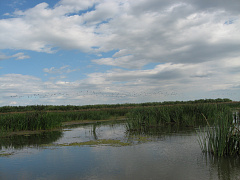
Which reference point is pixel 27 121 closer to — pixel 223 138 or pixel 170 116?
pixel 170 116

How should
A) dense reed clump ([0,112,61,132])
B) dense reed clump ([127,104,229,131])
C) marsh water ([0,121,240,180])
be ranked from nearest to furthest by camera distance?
marsh water ([0,121,240,180])
dense reed clump ([0,112,61,132])
dense reed clump ([127,104,229,131])

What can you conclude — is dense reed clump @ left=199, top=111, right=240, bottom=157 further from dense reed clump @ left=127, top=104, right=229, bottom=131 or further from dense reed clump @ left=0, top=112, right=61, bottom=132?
dense reed clump @ left=0, top=112, right=61, bottom=132

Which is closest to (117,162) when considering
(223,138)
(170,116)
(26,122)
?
(223,138)

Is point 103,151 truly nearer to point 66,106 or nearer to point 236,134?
point 236,134

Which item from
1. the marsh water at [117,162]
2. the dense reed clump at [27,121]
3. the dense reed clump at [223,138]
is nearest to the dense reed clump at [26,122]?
the dense reed clump at [27,121]

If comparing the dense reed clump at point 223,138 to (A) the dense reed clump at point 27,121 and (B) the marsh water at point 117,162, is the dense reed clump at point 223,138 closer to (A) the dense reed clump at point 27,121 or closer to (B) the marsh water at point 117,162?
(B) the marsh water at point 117,162

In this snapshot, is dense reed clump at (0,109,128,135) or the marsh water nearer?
the marsh water

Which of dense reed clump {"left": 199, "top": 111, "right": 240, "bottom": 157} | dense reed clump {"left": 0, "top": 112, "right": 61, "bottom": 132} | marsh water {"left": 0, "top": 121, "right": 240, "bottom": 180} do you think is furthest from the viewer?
dense reed clump {"left": 0, "top": 112, "right": 61, "bottom": 132}

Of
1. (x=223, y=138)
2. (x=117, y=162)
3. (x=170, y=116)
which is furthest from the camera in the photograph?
(x=170, y=116)

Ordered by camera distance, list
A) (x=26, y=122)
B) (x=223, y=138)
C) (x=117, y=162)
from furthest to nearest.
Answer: (x=26, y=122) < (x=117, y=162) < (x=223, y=138)

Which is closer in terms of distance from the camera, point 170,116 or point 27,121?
point 27,121

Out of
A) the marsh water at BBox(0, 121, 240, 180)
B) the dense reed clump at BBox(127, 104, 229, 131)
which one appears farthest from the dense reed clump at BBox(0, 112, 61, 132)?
the dense reed clump at BBox(127, 104, 229, 131)

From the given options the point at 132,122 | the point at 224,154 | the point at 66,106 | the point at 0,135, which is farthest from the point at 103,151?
the point at 66,106

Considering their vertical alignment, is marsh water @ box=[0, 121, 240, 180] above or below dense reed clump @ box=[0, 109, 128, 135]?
below
